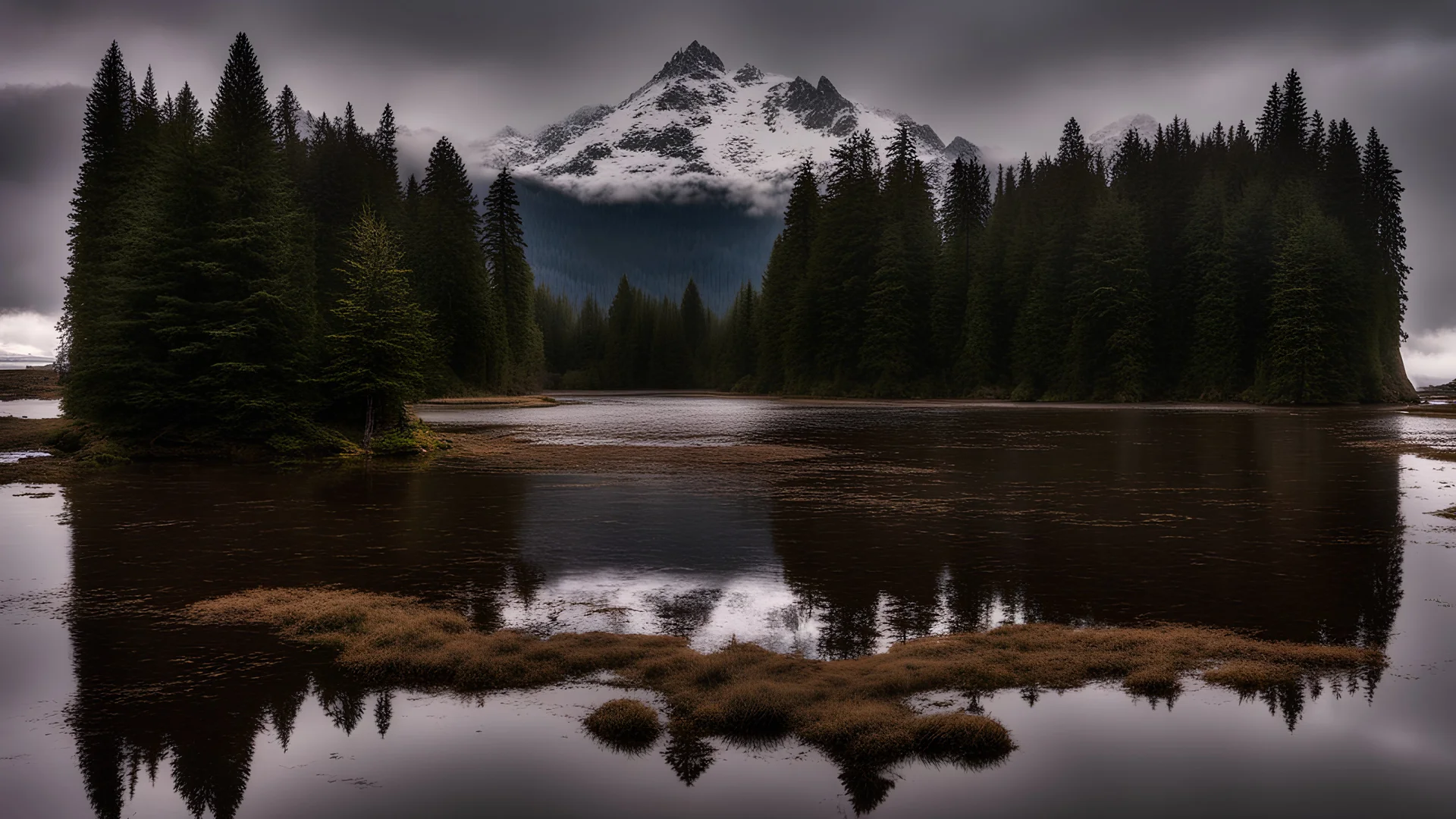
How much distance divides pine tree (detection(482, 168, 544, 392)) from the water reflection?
2465 inches

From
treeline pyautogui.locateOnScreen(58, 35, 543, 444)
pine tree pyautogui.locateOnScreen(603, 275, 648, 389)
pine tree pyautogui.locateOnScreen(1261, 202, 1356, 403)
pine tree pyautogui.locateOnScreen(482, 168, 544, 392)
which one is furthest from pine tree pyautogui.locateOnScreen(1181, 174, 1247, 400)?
pine tree pyautogui.locateOnScreen(603, 275, 648, 389)

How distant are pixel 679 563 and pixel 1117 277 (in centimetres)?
7485

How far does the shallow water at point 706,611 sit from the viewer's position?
18.8 ft

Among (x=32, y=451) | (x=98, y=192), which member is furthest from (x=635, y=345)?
(x=32, y=451)

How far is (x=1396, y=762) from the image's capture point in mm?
6066

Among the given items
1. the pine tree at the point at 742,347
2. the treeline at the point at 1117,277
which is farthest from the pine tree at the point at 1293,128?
the pine tree at the point at 742,347

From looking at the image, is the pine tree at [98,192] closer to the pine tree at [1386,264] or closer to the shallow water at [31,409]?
the shallow water at [31,409]

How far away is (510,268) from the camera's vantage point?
87.1 metres

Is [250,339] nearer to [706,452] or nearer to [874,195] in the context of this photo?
[706,452]

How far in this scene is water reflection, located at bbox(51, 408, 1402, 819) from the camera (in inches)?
281

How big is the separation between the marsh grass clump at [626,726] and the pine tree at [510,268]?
262ft

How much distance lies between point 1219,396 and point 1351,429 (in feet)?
121

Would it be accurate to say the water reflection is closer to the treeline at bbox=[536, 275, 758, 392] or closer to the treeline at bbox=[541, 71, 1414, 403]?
the treeline at bbox=[541, 71, 1414, 403]

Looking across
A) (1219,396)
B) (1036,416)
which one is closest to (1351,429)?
(1036,416)
